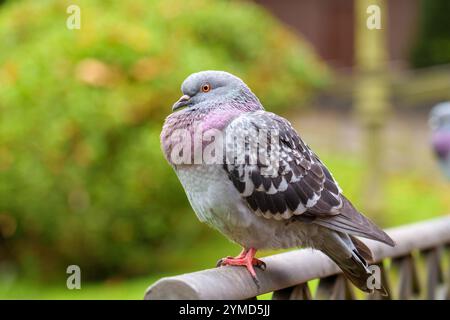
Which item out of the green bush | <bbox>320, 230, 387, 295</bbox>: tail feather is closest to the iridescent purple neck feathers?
<bbox>320, 230, 387, 295</bbox>: tail feather

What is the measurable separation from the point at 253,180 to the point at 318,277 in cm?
49

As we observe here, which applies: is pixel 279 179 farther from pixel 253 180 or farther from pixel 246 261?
pixel 246 261

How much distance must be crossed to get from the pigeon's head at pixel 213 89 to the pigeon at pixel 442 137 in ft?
12.7

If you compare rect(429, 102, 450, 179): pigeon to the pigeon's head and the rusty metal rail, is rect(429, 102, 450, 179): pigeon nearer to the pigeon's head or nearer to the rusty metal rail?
the rusty metal rail

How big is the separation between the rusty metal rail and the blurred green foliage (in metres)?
11.3

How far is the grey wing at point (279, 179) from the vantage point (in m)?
2.43

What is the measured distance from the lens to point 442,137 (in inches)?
241

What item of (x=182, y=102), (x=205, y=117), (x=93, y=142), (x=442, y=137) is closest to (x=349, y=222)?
(x=205, y=117)

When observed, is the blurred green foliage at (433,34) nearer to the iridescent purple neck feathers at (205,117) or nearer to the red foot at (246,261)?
the iridescent purple neck feathers at (205,117)

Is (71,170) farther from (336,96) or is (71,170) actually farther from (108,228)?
(336,96)

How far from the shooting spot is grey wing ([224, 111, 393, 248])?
2.43 m

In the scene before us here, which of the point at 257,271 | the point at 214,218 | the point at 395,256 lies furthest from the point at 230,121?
the point at 395,256

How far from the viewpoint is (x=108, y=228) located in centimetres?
648

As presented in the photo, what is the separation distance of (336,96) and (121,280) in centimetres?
960
